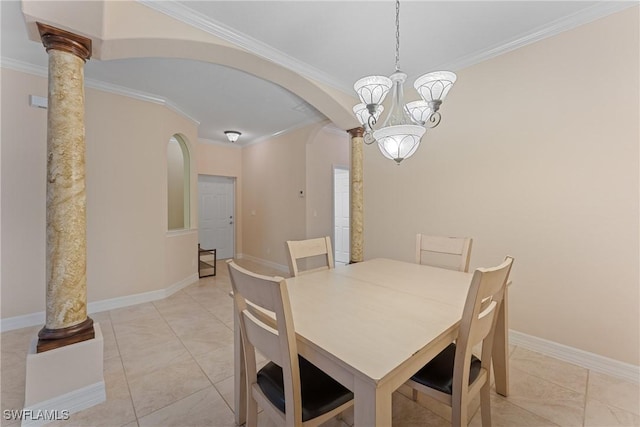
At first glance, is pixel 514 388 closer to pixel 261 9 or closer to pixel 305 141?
pixel 261 9

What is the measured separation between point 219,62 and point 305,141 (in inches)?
90.6

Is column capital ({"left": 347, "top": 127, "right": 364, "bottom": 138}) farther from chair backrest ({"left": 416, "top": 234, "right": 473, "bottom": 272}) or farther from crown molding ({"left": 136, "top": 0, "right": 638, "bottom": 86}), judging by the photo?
chair backrest ({"left": 416, "top": 234, "right": 473, "bottom": 272})

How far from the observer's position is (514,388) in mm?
1786

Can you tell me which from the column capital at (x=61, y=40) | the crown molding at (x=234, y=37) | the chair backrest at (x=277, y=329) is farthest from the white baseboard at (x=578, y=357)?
the column capital at (x=61, y=40)

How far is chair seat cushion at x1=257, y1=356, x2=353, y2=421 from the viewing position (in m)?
1.05

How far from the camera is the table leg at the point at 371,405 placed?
77cm

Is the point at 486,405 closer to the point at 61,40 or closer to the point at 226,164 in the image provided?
the point at 61,40

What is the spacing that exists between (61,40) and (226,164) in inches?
164

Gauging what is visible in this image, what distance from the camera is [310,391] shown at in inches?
43.6

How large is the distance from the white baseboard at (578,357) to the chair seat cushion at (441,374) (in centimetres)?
134

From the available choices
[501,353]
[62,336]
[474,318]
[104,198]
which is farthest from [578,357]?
[104,198]

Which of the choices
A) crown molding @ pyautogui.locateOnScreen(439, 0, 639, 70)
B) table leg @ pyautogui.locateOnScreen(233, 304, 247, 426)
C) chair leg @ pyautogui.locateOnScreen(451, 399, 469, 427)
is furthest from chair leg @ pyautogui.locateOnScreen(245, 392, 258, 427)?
crown molding @ pyautogui.locateOnScreen(439, 0, 639, 70)

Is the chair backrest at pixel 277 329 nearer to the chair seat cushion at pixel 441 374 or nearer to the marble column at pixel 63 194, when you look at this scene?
the chair seat cushion at pixel 441 374

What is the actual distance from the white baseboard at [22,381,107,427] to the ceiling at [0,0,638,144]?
2.28 m
